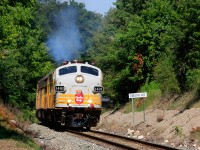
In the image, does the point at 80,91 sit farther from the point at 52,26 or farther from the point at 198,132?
the point at 52,26

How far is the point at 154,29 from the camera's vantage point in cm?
3928

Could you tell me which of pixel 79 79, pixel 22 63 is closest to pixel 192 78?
pixel 79 79

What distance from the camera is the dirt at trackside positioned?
2027 centimetres

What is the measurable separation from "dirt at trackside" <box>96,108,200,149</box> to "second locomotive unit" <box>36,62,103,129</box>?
2.81 m

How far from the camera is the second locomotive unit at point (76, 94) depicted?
81.8ft

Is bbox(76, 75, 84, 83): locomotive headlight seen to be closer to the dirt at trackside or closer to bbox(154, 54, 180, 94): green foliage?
the dirt at trackside

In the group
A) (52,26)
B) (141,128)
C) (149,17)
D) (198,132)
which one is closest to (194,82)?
(141,128)

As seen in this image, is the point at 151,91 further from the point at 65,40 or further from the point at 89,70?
the point at 65,40

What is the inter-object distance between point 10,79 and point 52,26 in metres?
56.0

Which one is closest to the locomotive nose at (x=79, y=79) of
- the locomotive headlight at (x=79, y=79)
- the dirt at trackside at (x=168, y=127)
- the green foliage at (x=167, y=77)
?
the locomotive headlight at (x=79, y=79)

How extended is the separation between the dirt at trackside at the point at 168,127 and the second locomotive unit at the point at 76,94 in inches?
110

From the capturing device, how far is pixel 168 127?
24031 mm

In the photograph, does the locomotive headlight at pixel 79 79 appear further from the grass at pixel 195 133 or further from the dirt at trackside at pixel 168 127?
the grass at pixel 195 133

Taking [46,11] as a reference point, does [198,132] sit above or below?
below
